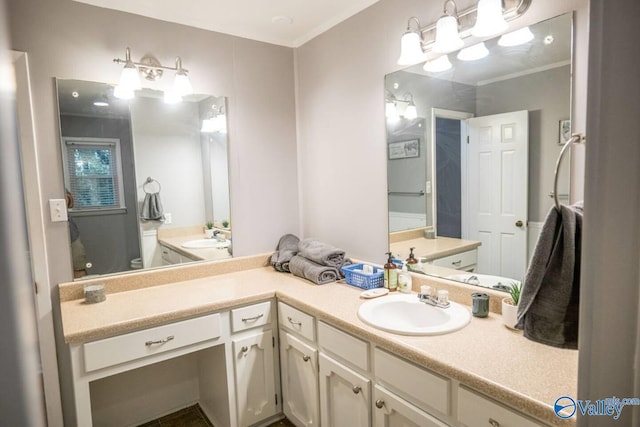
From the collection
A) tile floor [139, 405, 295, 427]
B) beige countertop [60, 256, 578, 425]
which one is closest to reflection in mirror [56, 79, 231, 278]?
beige countertop [60, 256, 578, 425]

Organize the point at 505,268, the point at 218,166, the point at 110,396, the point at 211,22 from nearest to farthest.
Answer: the point at 505,268 < the point at 110,396 < the point at 211,22 < the point at 218,166

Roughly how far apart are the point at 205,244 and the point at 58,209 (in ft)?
2.59

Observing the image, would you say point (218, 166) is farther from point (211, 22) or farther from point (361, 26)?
point (361, 26)

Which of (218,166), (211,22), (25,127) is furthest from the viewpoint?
(218,166)

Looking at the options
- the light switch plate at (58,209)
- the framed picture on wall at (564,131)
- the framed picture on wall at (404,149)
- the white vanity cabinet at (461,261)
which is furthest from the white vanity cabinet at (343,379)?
the light switch plate at (58,209)

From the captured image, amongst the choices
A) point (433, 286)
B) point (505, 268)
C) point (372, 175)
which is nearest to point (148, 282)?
point (372, 175)

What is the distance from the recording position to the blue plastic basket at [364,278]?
6.31 feet

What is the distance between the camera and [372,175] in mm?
2133

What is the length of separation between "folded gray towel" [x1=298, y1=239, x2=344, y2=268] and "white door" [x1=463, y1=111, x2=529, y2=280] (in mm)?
770

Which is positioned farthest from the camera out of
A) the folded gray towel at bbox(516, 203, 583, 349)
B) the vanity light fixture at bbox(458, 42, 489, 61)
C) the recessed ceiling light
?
the recessed ceiling light

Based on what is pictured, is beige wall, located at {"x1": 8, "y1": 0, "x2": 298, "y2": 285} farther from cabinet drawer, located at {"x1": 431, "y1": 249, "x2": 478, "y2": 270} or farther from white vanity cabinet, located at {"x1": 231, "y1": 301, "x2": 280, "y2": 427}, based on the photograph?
cabinet drawer, located at {"x1": 431, "y1": 249, "x2": 478, "y2": 270}

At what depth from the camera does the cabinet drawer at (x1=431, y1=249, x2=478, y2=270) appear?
1.70 m

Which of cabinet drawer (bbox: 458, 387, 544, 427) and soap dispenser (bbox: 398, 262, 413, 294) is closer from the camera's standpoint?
cabinet drawer (bbox: 458, 387, 544, 427)

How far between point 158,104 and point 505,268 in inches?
78.8
